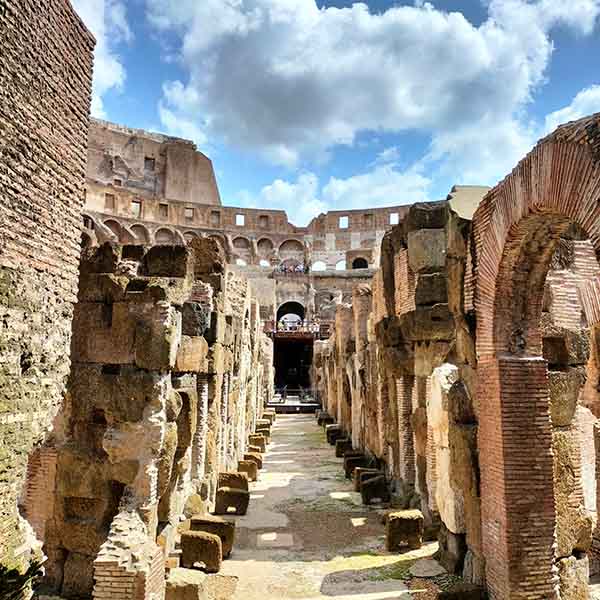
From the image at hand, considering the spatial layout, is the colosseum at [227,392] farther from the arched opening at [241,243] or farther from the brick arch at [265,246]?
the brick arch at [265,246]

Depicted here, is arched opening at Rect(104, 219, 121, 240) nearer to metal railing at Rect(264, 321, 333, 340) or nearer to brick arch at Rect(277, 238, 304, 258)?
metal railing at Rect(264, 321, 333, 340)

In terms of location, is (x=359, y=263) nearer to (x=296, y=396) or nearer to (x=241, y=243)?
(x=241, y=243)

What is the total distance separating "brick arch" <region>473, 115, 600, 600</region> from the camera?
534cm

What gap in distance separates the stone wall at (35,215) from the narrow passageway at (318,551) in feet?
12.6

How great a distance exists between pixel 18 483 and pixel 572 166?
460cm

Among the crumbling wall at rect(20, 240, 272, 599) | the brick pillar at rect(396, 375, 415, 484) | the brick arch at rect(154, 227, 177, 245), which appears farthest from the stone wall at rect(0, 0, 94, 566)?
the brick arch at rect(154, 227, 177, 245)

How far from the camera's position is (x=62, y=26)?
422 cm

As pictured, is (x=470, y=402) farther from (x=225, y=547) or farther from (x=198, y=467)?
(x=198, y=467)

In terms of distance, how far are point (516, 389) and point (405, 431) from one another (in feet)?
16.8

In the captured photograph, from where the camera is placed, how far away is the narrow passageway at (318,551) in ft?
22.4

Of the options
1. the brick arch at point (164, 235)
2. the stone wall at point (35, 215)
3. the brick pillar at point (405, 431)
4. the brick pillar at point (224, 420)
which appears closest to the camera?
the stone wall at point (35, 215)

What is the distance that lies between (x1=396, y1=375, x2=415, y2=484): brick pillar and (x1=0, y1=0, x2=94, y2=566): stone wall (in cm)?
708

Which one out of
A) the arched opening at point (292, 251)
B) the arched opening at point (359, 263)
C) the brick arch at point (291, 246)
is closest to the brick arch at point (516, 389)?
the arched opening at point (359, 263)

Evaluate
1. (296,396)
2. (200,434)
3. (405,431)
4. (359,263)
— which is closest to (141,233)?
(296,396)
